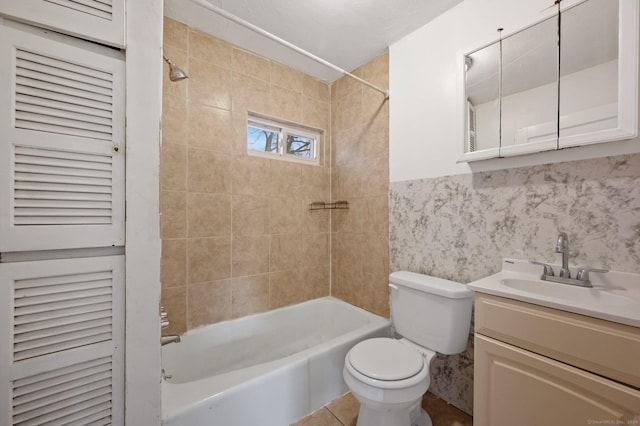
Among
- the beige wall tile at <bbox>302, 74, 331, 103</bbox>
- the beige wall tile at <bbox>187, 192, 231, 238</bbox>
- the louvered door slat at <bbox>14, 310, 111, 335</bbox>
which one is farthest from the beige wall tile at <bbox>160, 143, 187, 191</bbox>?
the beige wall tile at <bbox>302, 74, 331, 103</bbox>

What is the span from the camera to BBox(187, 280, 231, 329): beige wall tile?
1.77 metres

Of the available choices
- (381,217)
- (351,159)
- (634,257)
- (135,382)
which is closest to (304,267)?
(381,217)

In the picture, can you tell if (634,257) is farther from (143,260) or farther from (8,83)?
(8,83)

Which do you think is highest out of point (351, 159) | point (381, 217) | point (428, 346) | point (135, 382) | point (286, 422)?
point (351, 159)

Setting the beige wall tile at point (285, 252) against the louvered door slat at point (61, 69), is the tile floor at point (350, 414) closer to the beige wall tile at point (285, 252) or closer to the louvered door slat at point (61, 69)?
the beige wall tile at point (285, 252)

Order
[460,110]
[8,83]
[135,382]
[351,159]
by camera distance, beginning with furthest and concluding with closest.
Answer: [351,159] < [460,110] < [135,382] < [8,83]

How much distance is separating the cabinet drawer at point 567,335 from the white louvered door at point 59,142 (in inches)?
56.9

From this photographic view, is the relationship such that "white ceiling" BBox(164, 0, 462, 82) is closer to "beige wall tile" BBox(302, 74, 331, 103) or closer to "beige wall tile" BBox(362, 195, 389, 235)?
"beige wall tile" BBox(302, 74, 331, 103)

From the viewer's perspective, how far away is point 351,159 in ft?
7.52

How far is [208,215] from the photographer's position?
6.01ft

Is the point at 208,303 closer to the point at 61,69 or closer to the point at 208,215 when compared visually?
the point at 208,215

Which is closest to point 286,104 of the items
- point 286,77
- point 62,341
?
point 286,77

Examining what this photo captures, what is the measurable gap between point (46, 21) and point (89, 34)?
0.09 meters

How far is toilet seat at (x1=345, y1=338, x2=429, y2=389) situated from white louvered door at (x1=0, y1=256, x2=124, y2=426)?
0.94 meters
